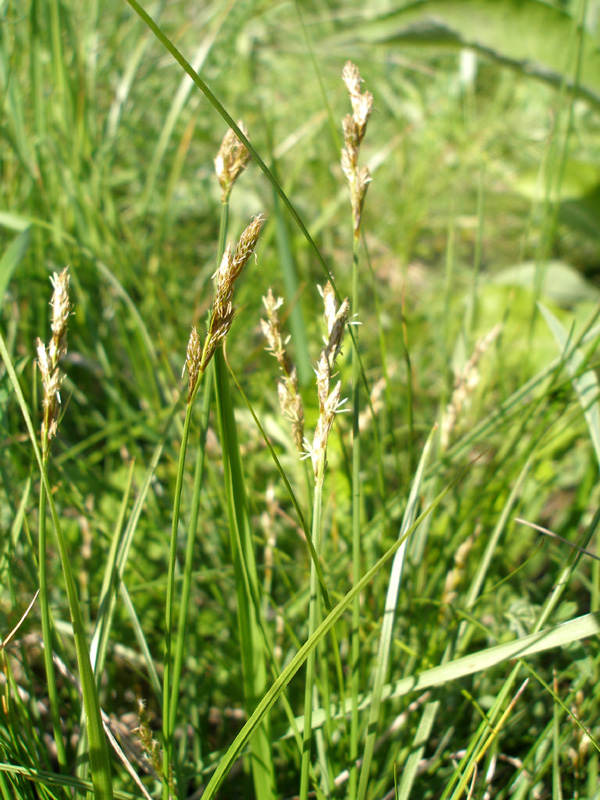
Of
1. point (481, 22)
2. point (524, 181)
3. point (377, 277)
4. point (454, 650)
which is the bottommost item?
point (454, 650)

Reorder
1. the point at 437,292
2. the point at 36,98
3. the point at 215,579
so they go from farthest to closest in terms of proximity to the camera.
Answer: the point at 437,292 → the point at 36,98 → the point at 215,579

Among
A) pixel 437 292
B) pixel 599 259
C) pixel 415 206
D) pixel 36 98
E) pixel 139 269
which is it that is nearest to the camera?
pixel 36 98

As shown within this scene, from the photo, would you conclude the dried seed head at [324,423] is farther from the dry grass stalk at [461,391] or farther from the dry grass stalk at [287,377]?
the dry grass stalk at [461,391]

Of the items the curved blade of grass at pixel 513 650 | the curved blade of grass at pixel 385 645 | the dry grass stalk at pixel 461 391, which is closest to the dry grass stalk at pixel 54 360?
the curved blade of grass at pixel 385 645

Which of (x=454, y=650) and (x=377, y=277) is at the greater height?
(x=377, y=277)

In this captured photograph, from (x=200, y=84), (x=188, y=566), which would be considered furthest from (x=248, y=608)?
(x=200, y=84)

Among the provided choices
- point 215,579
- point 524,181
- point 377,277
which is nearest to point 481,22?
point 524,181

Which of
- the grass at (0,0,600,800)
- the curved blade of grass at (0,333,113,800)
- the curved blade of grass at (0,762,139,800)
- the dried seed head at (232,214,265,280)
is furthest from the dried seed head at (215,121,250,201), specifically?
the curved blade of grass at (0,762,139,800)

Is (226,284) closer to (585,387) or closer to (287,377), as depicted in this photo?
(287,377)

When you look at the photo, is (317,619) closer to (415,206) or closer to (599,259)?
(415,206)
